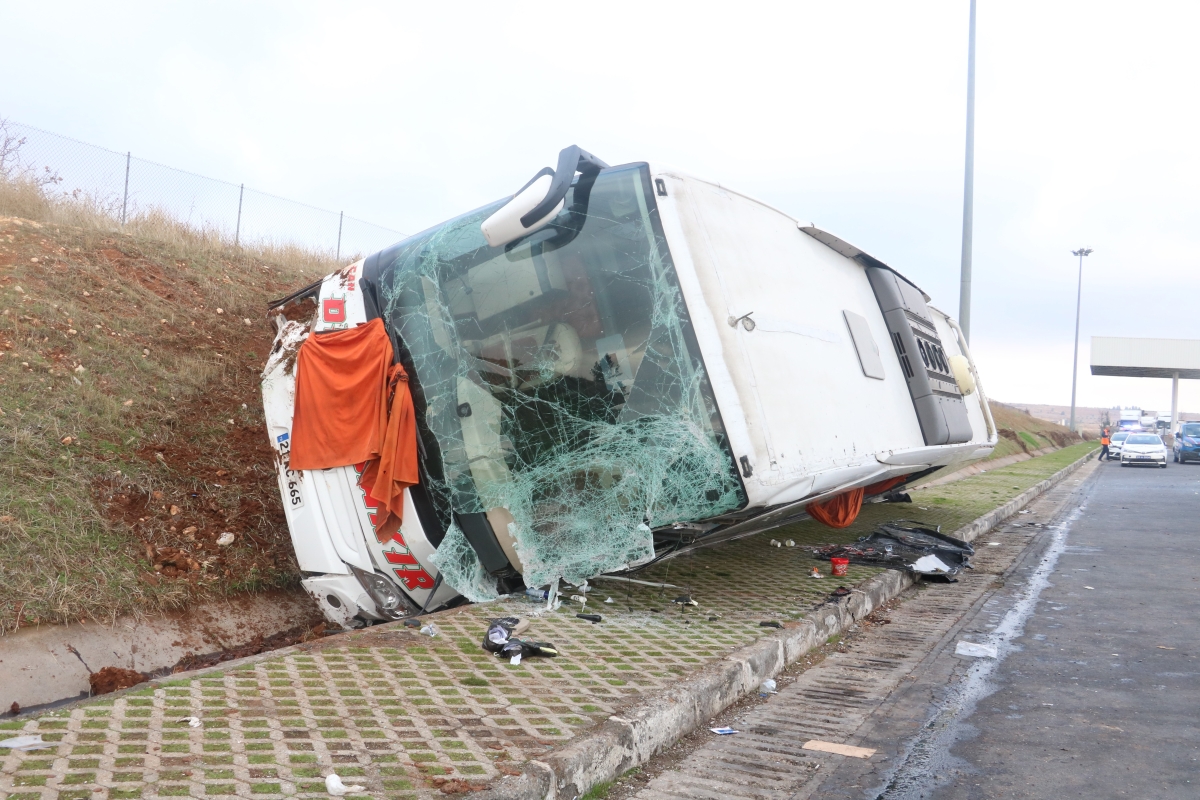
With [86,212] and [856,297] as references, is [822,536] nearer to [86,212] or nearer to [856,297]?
[856,297]

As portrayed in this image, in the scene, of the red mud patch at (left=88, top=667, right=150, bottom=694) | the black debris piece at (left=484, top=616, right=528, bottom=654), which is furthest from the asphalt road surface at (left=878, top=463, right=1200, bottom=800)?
the red mud patch at (left=88, top=667, right=150, bottom=694)

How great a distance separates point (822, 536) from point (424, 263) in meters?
5.20

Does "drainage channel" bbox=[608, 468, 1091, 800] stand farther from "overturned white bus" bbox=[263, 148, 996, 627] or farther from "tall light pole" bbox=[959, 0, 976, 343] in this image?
"tall light pole" bbox=[959, 0, 976, 343]

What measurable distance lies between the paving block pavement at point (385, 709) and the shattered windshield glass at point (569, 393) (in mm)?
551

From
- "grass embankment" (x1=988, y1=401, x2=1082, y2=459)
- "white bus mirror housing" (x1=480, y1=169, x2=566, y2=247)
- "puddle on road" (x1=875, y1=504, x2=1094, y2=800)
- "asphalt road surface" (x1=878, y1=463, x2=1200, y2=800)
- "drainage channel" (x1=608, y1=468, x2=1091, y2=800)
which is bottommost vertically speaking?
"drainage channel" (x1=608, y1=468, x2=1091, y2=800)

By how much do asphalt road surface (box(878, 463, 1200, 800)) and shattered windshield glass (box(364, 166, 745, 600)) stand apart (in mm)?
1440

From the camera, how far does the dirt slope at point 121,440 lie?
5078 millimetres

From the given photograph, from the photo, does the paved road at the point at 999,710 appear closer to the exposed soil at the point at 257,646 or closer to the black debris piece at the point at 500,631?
the black debris piece at the point at 500,631

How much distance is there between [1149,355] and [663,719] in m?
58.4

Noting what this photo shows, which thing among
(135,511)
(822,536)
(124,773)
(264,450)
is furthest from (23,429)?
(822,536)

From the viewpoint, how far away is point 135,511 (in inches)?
226

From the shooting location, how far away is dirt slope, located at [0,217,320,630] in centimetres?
508

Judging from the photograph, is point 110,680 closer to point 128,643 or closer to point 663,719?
point 128,643

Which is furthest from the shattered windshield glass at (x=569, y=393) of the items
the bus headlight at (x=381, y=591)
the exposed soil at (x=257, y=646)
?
the exposed soil at (x=257, y=646)
